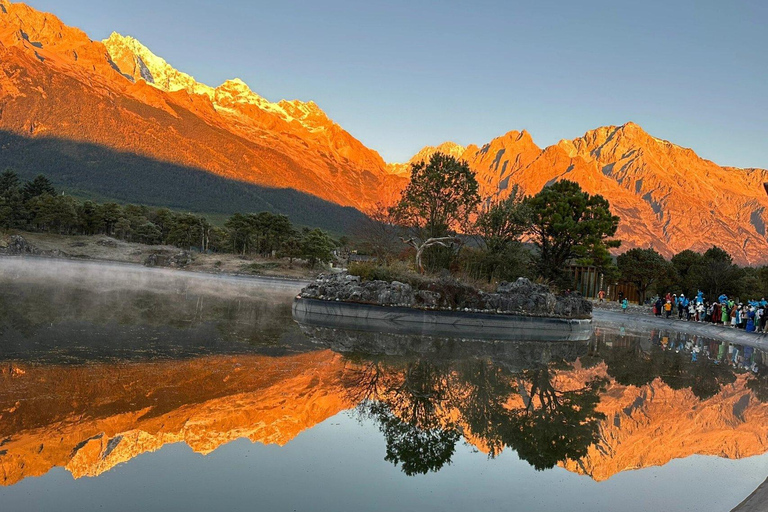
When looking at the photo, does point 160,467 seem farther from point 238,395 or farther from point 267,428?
point 238,395

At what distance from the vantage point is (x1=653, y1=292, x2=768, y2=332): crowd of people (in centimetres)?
3797

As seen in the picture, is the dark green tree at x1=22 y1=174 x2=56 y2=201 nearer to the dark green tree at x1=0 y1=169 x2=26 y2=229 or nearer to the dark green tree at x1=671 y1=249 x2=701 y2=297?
the dark green tree at x1=0 y1=169 x2=26 y2=229

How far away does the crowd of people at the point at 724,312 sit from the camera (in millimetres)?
37966

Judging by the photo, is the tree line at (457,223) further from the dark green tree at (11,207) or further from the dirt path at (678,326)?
the dark green tree at (11,207)

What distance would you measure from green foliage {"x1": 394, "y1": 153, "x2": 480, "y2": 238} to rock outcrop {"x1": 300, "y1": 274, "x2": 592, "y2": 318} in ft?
31.7

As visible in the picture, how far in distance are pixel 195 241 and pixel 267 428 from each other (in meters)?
113

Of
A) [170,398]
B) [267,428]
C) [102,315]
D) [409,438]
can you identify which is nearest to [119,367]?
[170,398]

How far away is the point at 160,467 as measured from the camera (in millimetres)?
7883

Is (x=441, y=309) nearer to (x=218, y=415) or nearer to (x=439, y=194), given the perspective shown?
(x=439, y=194)

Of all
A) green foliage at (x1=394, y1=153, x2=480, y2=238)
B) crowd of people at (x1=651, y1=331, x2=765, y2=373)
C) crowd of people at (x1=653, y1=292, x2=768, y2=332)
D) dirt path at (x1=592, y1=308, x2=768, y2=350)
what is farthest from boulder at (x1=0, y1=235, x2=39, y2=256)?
crowd of people at (x1=651, y1=331, x2=765, y2=373)

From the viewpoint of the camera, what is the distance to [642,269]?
81.8 meters

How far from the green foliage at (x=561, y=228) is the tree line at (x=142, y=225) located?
142ft

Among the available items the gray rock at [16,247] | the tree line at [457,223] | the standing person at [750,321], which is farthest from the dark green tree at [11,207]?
the standing person at [750,321]

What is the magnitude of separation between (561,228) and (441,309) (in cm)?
2505
